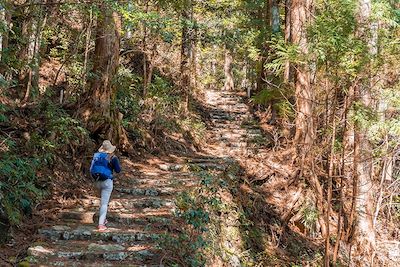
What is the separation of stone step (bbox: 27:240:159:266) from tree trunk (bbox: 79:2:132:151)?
424 cm

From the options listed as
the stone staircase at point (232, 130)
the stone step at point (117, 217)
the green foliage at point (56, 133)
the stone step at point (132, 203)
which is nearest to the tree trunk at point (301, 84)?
the stone staircase at point (232, 130)

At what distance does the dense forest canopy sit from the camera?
23.6 ft

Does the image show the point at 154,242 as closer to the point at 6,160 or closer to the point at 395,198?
the point at 6,160

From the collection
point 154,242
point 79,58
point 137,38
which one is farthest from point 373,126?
point 137,38

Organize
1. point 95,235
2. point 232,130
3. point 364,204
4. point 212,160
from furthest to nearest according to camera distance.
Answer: point 232,130 < point 212,160 < point 364,204 < point 95,235

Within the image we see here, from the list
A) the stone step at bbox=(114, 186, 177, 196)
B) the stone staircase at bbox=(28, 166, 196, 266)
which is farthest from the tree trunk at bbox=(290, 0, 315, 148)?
the stone step at bbox=(114, 186, 177, 196)

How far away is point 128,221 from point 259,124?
10408 mm

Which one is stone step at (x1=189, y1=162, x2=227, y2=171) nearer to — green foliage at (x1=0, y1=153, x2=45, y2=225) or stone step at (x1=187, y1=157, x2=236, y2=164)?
stone step at (x1=187, y1=157, x2=236, y2=164)

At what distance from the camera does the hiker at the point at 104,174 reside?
23.4 feet

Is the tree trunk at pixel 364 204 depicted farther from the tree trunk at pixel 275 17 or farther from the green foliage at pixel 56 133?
the tree trunk at pixel 275 17

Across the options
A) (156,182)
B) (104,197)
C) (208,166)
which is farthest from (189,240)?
(208,166)

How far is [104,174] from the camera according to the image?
7254 millimetres

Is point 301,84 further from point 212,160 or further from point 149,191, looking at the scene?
point 149,191

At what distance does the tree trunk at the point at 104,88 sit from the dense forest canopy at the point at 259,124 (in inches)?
1.3
